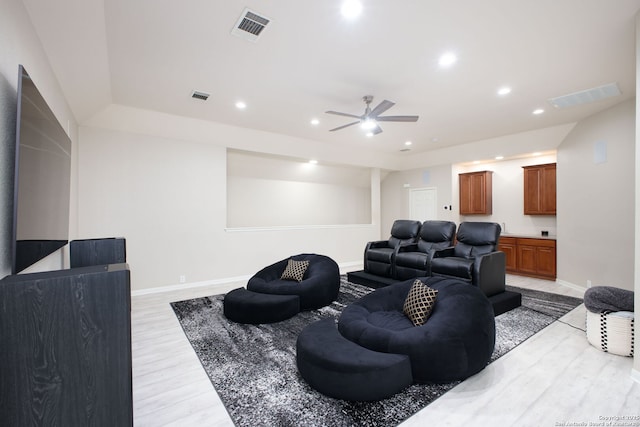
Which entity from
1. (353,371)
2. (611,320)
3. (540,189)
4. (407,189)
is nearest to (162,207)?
(353,371)

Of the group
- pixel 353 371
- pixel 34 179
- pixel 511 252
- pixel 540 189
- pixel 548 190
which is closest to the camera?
pixel 34 179

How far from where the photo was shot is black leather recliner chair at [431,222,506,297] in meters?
3.89

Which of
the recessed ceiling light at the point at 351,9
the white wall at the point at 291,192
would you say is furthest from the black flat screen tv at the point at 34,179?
the white wall at the point at 291,192

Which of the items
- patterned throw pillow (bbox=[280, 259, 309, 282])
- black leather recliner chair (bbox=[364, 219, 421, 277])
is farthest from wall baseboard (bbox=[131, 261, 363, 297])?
black leather recliner chair (bbox=[364, 219, 421, 277])

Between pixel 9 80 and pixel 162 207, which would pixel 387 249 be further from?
pixel 9 80

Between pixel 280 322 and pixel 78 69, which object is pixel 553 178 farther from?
pixel 78 69

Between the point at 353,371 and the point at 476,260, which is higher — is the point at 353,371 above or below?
below

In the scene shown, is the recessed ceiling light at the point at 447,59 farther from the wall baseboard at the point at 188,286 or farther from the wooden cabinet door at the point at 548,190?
the wall baseboard at the point at 188,286

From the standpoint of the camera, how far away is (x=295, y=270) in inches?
164

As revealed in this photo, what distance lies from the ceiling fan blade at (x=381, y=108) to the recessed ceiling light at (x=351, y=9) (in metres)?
1.25

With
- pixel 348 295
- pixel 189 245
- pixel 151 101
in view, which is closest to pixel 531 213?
pixel 348 295

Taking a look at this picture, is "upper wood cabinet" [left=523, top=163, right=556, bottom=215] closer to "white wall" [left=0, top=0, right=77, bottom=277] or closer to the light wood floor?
the light wood floor

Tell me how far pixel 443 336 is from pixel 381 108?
108 inches

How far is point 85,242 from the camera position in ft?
9.70
